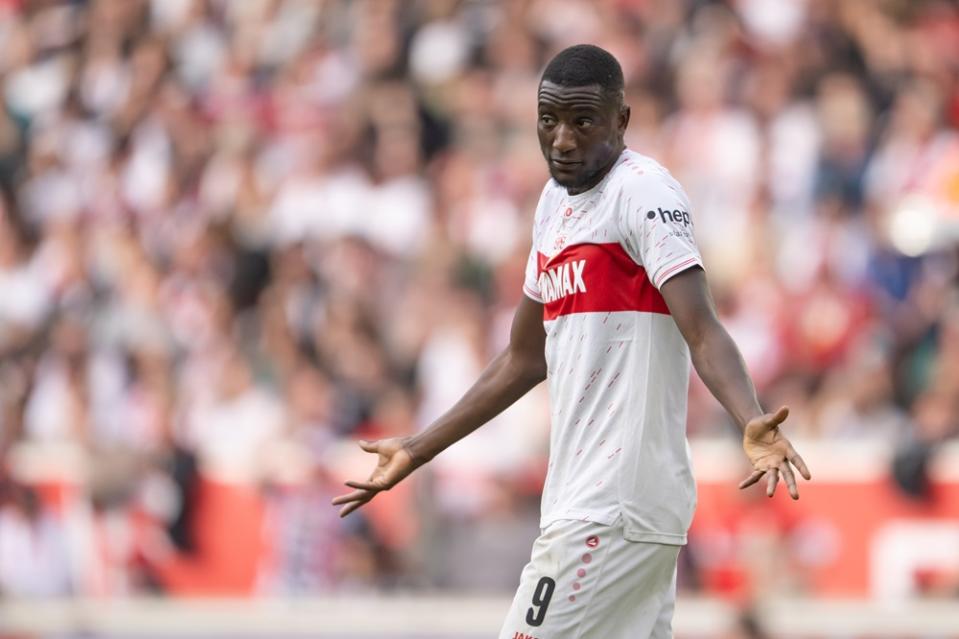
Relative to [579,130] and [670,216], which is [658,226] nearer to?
[670,216]

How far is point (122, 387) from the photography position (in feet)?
42.7

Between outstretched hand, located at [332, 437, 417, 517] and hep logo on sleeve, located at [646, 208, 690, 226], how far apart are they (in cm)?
127

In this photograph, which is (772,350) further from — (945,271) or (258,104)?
(258,104)

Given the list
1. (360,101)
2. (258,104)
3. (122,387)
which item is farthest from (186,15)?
(122,387)

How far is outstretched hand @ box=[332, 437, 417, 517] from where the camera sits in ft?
18.0

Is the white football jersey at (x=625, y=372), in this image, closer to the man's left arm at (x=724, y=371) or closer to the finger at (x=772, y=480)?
the man's left arm at (x=724, y=371)

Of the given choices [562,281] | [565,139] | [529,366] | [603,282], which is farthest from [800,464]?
[529,366]

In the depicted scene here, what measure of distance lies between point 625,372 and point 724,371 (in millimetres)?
383

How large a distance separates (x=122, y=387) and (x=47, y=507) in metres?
1.40

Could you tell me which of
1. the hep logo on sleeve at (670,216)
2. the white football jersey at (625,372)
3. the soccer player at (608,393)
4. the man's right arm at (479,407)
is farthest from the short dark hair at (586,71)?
the man's right arm at (479,407)

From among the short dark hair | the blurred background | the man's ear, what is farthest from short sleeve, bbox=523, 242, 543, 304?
the blurred background

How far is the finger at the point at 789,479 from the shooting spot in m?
4.21

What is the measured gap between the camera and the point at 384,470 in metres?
5.53

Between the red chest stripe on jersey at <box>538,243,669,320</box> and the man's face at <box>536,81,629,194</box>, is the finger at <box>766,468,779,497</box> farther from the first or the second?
the man's face at <box>536,81,629,194</box>
